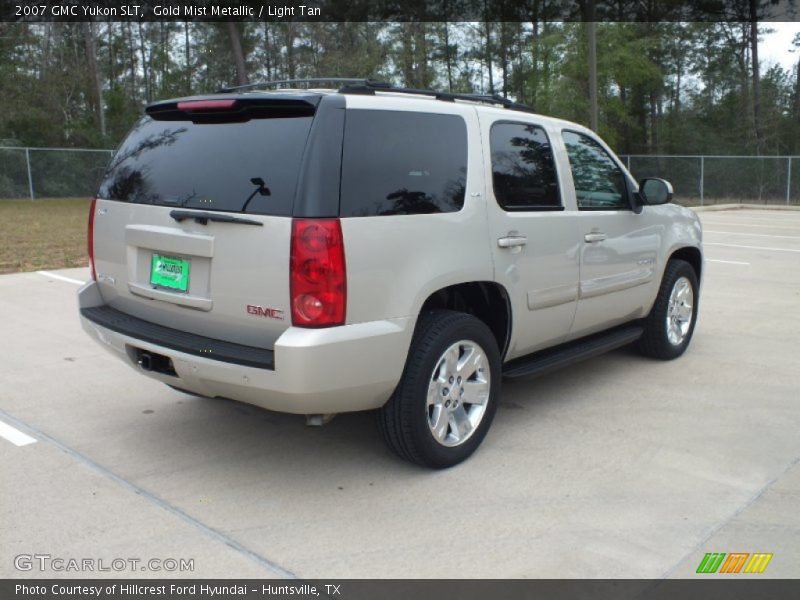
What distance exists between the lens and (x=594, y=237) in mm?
4953

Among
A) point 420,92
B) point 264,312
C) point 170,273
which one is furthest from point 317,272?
point 420,92

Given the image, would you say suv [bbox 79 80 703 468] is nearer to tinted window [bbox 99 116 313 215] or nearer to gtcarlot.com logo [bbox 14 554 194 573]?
tinted window [bbox 99 116 313 215]

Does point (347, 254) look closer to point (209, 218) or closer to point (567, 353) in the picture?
point (209, 218)

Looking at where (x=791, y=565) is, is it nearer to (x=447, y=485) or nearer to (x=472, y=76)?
(x=447, y=485)

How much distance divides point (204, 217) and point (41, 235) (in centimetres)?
1331

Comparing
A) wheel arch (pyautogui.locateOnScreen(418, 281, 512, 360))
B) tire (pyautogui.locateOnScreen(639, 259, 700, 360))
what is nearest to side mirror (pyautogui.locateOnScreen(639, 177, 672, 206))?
tire (pyautogui.locateOnScreen(639, 259, 700, 360))

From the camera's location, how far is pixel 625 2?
40.9 meters

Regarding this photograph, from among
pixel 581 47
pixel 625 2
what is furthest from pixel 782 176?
pixel 625 2

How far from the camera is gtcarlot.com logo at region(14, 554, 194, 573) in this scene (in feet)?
10.1

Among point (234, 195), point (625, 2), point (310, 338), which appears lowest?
point (310, 338)

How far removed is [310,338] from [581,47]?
35.5 m

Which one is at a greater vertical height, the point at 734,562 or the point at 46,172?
the point at 46,172

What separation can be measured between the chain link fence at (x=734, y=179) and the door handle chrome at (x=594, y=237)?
2632 cm

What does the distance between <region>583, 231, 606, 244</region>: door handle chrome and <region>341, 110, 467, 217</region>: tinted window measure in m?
1.20
